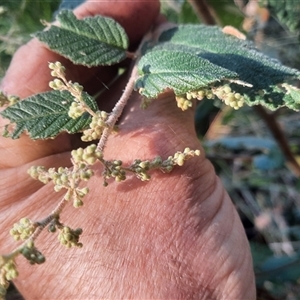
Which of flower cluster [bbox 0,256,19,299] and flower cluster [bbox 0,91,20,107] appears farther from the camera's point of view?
flower cluster [bbox 0,91,20,107]

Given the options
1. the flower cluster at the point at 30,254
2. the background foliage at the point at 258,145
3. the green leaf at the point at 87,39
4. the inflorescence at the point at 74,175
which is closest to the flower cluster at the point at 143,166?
the inflorescence at the point at 74,175

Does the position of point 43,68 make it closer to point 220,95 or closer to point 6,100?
point 6,100

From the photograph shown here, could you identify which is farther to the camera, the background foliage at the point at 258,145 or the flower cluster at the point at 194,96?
the background foliage at the point at 258,145

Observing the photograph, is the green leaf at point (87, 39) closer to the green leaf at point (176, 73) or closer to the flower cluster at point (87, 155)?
the green leaf at point (176, 73)

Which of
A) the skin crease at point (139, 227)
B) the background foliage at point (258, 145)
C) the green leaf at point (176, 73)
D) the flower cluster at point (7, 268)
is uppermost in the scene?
the flower cluster at point (7, 268)

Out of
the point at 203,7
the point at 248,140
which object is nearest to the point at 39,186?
the point at 203,7

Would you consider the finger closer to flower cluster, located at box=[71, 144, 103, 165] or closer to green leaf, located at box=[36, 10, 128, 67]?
green leaf, located at box=[36, 10, 128, 67]

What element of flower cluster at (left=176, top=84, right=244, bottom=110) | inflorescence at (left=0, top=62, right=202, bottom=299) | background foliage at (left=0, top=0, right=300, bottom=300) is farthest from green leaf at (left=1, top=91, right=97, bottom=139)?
background foliage at (left=0, top=0, right=300, bottom=300)
